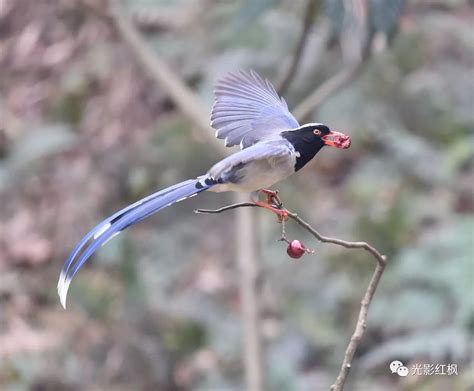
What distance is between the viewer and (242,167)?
1.02 metres

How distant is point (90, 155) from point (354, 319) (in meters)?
2.30

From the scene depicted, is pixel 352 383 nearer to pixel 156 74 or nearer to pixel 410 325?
pixel 410 325

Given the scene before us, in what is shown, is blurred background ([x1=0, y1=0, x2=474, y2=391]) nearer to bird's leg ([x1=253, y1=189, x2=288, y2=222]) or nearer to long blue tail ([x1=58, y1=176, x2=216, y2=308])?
bird's leg ([x1=253, y1=189, x2=288, y2=222])

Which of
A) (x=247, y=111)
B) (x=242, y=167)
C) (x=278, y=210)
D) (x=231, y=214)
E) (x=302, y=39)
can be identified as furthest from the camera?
(x=231, y=214)

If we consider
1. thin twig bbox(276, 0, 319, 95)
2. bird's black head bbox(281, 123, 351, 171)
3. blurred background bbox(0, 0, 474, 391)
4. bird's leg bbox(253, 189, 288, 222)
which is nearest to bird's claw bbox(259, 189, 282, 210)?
bird's leg bbox(253, 189, 288, 222)

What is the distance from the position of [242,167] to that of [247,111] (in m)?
0.25

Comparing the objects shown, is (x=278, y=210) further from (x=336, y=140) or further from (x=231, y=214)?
(x=231, y=214)

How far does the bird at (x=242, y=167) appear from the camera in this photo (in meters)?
1.02

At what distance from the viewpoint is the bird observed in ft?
3.34

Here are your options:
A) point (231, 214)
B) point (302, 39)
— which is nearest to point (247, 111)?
point (302, 39)

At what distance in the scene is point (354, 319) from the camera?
3.88 meters

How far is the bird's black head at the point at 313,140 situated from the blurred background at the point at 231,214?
5.13 ft

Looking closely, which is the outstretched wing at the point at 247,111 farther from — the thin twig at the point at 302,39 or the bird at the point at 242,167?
the thin twig at the point at 302,39

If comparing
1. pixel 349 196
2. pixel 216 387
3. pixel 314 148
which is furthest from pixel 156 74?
pixel 314 148
